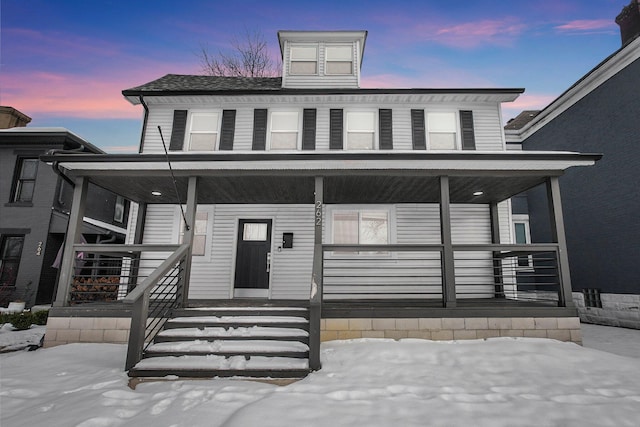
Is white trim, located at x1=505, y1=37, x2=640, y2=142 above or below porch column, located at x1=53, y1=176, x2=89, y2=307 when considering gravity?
above

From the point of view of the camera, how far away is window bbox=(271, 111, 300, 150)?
890cm

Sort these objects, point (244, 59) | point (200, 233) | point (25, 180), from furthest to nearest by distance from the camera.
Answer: point (244, 59)
point (25, 180)
point (200, 233)

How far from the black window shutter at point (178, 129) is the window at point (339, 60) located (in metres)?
4.89

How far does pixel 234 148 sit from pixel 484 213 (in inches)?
292

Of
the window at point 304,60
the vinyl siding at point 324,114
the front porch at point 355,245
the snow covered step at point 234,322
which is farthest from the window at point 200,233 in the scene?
the window at point 304,60

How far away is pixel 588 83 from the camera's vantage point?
9.95 m

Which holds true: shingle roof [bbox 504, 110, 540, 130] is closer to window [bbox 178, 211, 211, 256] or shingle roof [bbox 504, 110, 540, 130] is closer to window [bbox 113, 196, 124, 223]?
window [bbox 178, 211, 211, 256]

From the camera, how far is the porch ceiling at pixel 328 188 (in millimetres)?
6551

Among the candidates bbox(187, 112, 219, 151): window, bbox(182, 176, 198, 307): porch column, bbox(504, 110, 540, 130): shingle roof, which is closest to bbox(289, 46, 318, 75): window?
bbox(187, 112, 219, 151): window

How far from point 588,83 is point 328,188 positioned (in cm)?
981

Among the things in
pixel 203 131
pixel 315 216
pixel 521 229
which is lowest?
pixel 315 216

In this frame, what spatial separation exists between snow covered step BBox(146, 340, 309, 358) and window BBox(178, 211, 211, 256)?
394 cm

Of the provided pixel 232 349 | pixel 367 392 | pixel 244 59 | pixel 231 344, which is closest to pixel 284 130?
pixel 231 344

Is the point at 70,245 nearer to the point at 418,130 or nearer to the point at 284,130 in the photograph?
the point at 284,130
